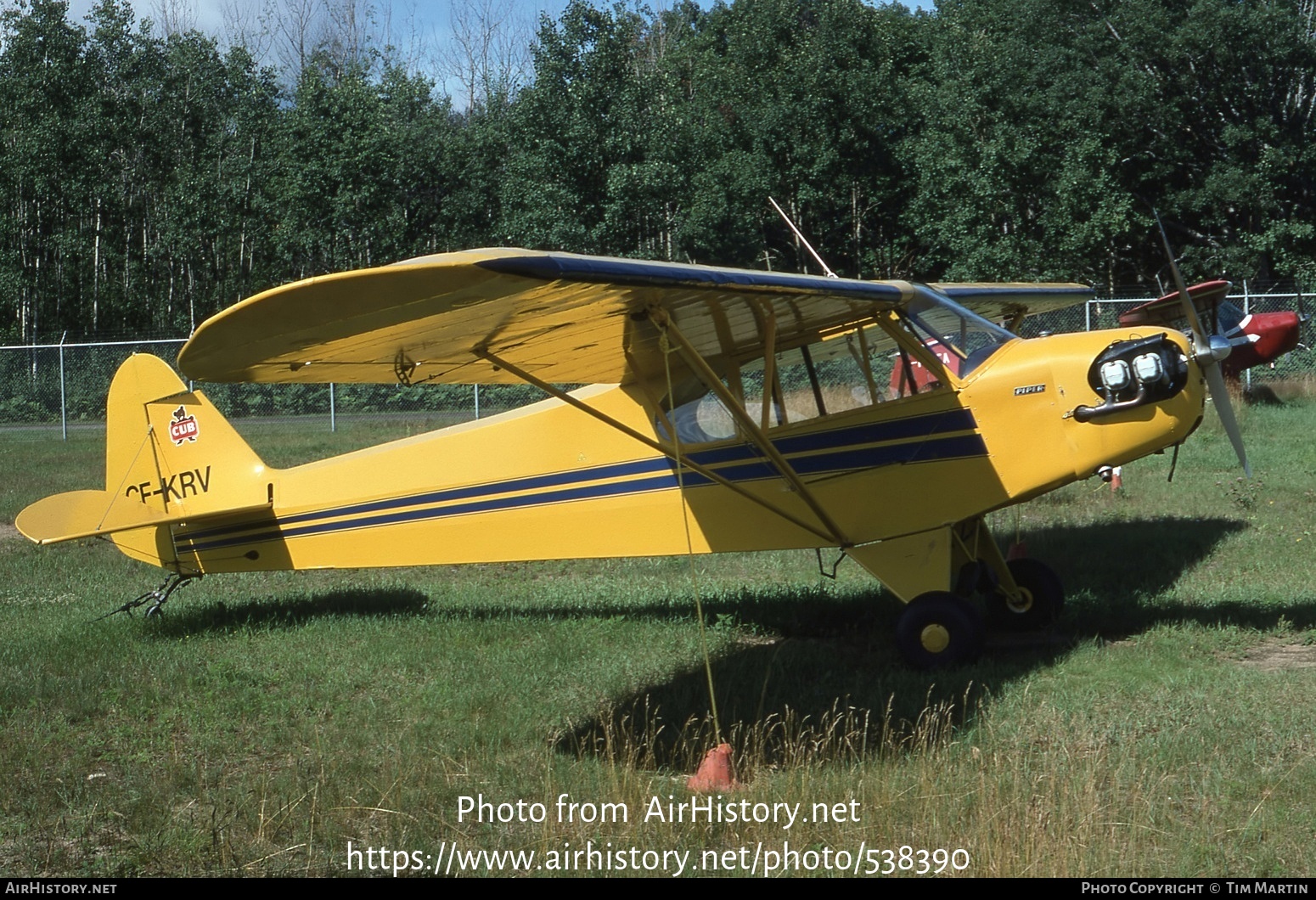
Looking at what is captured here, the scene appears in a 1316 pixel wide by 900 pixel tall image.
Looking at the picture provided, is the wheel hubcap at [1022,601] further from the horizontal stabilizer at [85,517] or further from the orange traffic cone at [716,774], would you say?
the horizontal stabilizer at [85,517]

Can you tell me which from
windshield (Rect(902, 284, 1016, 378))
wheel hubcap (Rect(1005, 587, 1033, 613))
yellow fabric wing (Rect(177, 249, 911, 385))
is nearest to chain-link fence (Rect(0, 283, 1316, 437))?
wheel hubcap (Rect(1005, 587, 1033, 613))

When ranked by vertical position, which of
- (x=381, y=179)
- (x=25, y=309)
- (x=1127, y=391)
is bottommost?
(x=1127, y=391)

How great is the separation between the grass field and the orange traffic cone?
0.10 metres

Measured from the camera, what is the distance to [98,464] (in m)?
18.9

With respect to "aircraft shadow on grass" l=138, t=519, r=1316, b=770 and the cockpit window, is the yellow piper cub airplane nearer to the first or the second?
the cockpit window

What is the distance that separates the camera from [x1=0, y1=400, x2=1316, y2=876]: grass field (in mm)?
4477

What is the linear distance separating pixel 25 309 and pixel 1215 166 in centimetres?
3375

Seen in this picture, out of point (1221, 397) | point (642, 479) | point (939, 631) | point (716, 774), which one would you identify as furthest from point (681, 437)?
point (1221, 397)

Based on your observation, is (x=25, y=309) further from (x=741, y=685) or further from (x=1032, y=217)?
(x=741, y=685)

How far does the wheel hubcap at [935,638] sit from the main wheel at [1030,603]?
128cm

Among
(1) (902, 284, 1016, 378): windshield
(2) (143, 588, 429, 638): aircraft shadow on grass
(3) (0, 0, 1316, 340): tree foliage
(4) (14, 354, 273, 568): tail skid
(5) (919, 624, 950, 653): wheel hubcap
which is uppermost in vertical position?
(3) (0, 0, 1316, 340): tree foliage

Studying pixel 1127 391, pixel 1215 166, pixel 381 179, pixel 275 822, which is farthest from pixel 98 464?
pixel 1215 166

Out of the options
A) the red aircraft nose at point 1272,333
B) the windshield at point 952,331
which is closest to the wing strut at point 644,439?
the windshield at point 952,331

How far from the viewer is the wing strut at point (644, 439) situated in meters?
6.07
